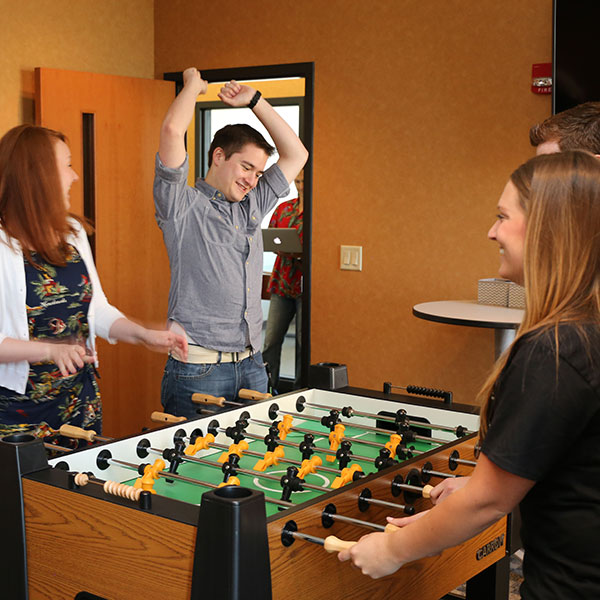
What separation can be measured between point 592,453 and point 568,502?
87 mm

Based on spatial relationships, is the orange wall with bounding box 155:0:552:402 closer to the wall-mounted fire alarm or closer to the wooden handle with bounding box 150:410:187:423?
the wall-mounted fire alarm

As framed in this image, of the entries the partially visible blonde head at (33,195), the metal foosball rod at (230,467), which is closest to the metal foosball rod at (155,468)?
the metal foosball rod at (230,467)

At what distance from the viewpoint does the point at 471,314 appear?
3203mm

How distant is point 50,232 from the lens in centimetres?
251

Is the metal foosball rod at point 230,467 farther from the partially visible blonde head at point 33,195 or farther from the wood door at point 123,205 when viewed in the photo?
the wood door at point 123,205

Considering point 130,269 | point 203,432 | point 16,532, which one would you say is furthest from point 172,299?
point 130,269

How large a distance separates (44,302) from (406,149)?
Answer: 219 cm

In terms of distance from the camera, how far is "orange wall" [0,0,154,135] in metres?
4.02

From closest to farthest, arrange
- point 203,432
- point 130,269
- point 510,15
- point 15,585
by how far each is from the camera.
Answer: point 15,585, point 203,432, point 510,15, point 130,269

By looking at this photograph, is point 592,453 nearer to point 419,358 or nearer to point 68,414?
point 68,414

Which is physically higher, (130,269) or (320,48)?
(320,48)

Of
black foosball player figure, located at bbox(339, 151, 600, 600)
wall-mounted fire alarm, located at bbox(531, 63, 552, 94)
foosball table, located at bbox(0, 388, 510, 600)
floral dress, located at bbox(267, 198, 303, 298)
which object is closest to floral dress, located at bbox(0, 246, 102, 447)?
foosball table, located at bbox(0, 388, 510, 600)

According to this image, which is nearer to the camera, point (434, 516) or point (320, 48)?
point (434, 516)

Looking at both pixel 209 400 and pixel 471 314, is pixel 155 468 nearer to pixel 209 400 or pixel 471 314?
pixel 209 400
